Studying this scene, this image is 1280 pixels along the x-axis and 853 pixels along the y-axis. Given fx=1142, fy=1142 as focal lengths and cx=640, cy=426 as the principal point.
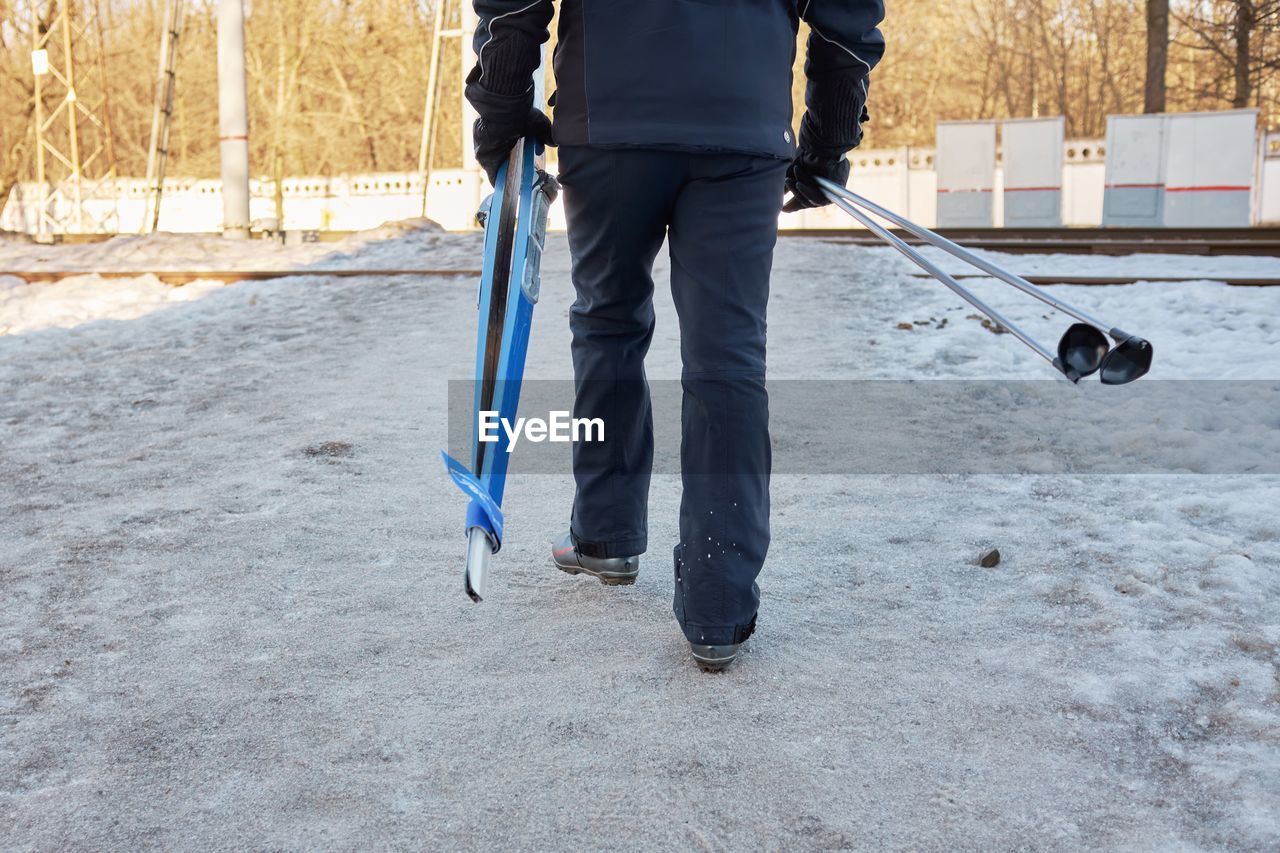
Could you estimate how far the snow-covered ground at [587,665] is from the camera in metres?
1.88

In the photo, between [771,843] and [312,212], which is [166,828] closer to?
[771,843]

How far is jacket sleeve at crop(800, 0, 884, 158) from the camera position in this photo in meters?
2.52

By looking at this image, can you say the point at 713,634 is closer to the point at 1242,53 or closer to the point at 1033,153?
the point at 1033,153

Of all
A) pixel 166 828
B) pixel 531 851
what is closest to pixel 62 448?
pixel 166 828

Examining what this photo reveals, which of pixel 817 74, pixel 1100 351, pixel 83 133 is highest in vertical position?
pixel 83 133

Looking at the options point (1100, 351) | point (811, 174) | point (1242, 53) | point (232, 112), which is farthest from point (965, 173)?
point (1100, 351)

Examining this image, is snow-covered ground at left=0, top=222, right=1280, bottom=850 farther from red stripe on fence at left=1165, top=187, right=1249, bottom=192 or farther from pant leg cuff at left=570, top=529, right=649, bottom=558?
red stripe on fence at left=1165, top=187, right=1249, bottom=192

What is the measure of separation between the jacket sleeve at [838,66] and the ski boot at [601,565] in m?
1.15

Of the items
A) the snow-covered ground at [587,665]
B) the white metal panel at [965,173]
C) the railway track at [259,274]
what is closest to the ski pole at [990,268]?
the snow-covered ground at [587,665]

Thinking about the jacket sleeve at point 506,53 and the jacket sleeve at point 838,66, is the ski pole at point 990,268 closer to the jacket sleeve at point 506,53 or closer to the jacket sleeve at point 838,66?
the jacket sleeve at point 838,66

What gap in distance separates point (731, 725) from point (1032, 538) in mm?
1484

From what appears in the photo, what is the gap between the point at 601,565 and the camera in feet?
9.63

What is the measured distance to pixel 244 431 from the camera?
4.88m

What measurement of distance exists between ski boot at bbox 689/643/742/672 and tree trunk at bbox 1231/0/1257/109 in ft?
71.4
